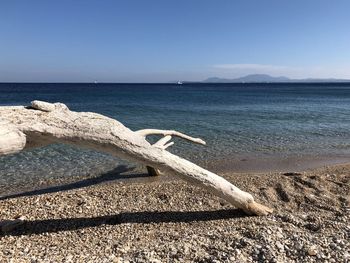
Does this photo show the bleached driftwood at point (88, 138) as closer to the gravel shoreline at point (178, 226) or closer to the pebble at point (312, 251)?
the gravel shoreline at point (178, 226)

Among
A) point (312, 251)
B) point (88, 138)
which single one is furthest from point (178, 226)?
point (312, 251)

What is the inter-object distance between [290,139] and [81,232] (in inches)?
534

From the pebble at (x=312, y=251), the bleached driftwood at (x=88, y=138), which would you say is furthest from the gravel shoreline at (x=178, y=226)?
the bleached driftwood at (x=88, y=138)

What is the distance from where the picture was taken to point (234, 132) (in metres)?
19.4

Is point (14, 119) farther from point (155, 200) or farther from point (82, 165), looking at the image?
point (82, 165)

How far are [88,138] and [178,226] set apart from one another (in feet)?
7.20

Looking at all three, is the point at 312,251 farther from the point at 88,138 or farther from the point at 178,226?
the point at 88,138

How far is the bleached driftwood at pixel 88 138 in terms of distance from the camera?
5762mm

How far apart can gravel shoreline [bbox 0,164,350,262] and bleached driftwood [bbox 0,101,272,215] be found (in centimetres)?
58

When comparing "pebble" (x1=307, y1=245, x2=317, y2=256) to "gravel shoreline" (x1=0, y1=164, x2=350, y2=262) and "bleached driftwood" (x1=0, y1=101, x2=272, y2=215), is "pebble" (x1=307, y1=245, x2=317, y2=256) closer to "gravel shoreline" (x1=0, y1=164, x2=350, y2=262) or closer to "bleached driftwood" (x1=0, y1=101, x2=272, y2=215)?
"gravel shoreline" (x1=0, y1=164, x2=350, y2=262)

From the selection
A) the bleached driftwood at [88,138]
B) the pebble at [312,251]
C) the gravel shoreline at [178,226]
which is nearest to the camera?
the pebble at [312,251]

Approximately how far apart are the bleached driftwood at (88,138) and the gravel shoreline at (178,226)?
0.58 meters

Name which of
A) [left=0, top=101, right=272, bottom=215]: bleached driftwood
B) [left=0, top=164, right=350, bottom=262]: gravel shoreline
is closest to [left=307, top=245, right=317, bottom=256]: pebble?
[left=0, top=164, right=350, bottom=262]: gravel shoreline

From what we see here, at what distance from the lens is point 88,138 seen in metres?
6.18
